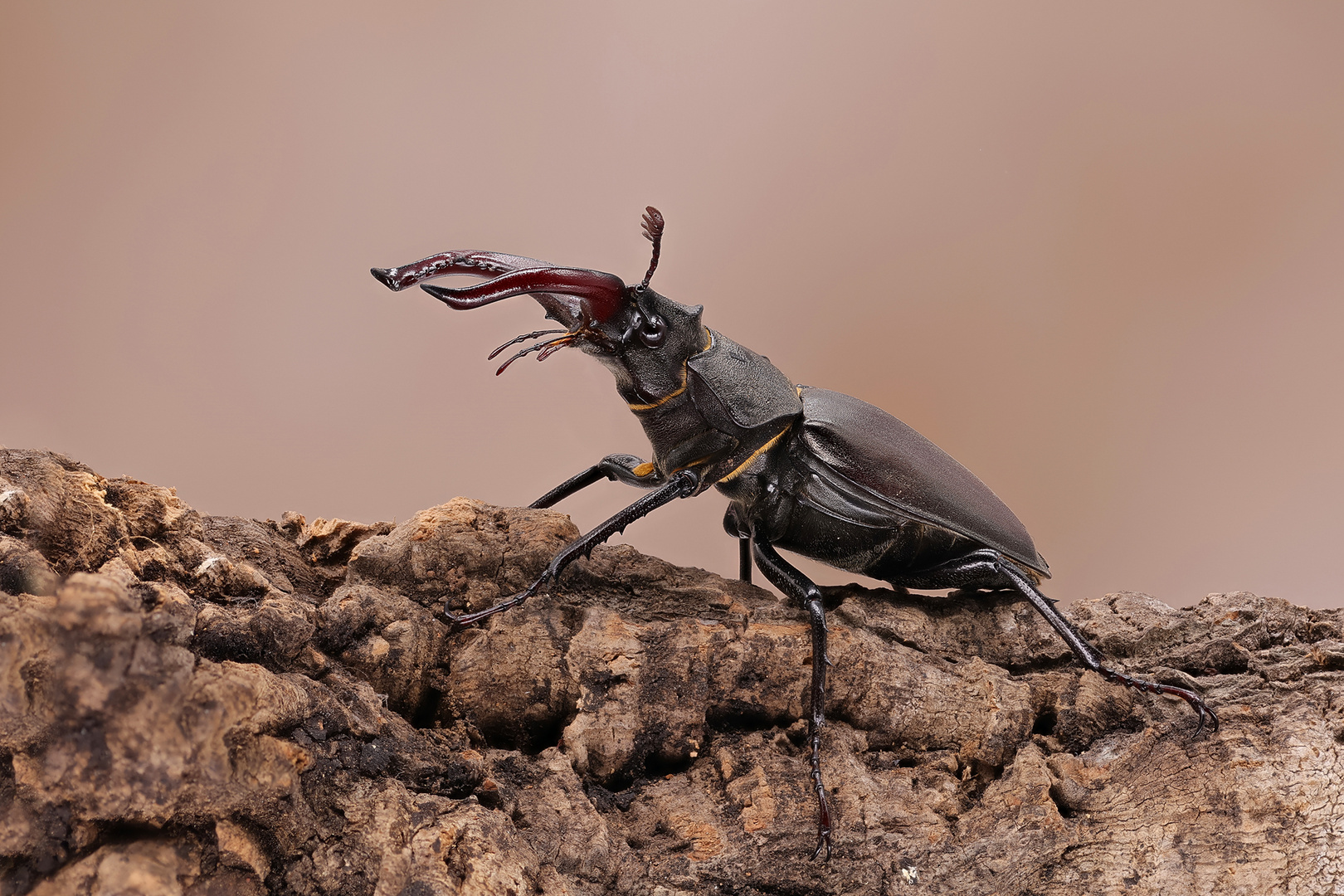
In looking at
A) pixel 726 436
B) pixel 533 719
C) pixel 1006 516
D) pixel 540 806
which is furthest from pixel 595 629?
pixel 1006 516

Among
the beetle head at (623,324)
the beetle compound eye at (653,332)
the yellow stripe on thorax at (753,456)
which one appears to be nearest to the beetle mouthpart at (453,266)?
the beetle head at (623,324)

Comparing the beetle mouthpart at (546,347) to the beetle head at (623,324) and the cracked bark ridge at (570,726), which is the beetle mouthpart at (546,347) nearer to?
the beetle head at (623,324)

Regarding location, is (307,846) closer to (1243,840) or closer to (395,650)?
(395,650)

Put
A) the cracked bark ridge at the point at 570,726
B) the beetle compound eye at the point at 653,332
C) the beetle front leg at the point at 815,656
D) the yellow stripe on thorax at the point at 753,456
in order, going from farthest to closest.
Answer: the yellow stripe on thorax at the point at 753,456 → the beetle compound eye at the point at 653,332 → the beetle front leg at the point at 815,656 → the cracked bark ridge at the point at 570,726

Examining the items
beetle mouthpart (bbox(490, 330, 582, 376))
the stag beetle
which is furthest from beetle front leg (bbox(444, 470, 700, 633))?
beetle mouthpart (bbox(490, 330, 582, 376))

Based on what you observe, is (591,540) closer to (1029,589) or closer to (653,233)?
(653,233)

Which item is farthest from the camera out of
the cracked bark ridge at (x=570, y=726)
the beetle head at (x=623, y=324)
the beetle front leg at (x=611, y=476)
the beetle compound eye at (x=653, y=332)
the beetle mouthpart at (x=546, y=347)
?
the beetle front leg at (x=611, y=476)
